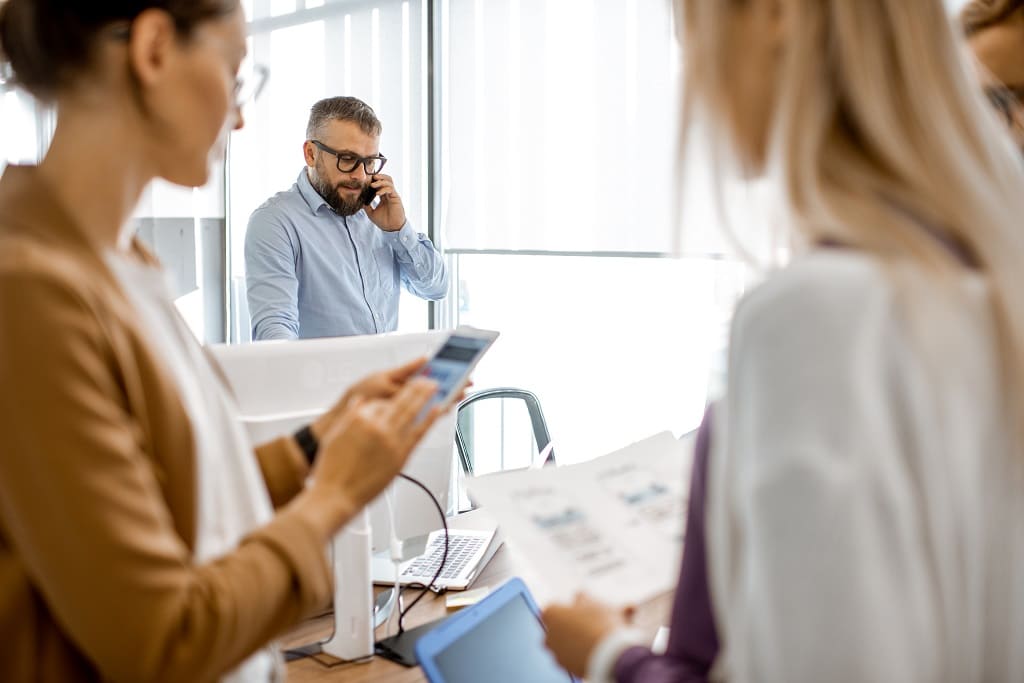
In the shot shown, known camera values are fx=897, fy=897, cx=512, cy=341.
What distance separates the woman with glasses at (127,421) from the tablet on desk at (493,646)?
0.23 m

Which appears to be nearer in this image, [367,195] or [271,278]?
[271,278]

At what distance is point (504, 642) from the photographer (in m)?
1.32

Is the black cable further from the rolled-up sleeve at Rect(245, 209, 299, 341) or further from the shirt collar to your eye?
the shirt collar

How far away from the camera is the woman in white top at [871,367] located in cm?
59

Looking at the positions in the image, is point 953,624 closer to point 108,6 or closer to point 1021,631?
point 1021,631

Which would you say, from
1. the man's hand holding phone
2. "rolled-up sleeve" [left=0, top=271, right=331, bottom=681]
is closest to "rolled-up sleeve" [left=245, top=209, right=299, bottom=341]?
the man's hand holding phone

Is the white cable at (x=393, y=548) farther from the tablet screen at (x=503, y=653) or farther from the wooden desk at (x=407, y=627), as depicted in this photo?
the tablet screen at (x=503, y=653)

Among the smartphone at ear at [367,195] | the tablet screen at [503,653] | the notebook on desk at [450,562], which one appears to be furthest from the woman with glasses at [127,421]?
the smartphone at ear at [367,195]

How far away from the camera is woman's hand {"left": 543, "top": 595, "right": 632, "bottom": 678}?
34.9 inches

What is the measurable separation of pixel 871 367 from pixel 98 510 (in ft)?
2.09

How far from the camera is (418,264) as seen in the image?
366 cm

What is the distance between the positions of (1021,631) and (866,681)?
15 cm

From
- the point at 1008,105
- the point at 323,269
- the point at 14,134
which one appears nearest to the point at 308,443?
the point at 1008,105

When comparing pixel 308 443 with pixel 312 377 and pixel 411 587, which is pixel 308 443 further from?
pixel 411 587
